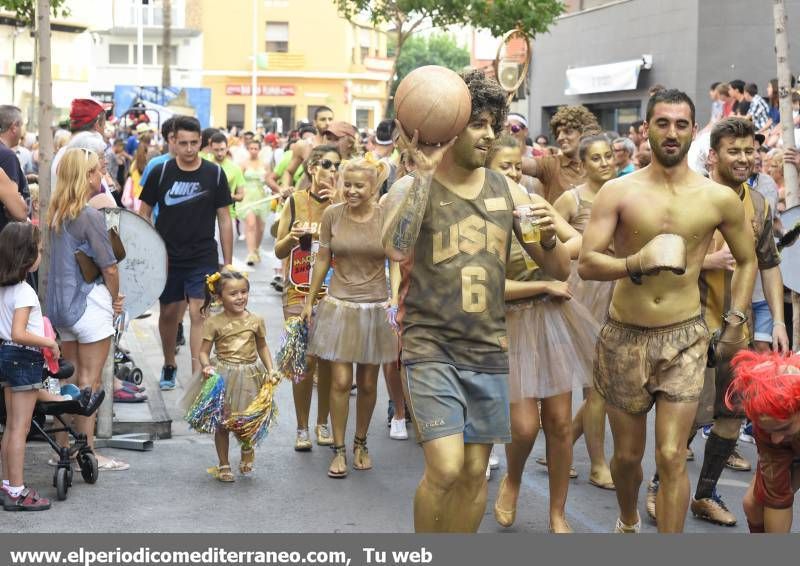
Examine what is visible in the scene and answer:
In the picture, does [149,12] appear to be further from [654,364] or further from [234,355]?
[654,364]

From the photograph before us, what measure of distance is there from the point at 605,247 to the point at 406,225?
1229 mm

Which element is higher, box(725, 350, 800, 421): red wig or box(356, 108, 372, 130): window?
box(356, 108, 372, 130): window

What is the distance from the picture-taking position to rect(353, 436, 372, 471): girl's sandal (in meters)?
8.81

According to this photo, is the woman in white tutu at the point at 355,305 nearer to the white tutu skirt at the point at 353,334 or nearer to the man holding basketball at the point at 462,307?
the white tutu skirt at the point at 353,334

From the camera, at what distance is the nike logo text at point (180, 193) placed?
1110cm

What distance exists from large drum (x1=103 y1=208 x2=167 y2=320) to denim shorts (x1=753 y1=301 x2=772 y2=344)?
164 inches

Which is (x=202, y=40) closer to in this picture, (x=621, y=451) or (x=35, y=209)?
(x=35, y=209)

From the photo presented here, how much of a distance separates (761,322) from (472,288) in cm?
465

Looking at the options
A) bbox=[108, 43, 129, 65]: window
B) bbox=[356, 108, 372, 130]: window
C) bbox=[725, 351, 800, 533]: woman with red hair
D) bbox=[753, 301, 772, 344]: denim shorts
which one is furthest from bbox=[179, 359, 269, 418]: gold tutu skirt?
bbox=[356, 108, 372, 130]: window

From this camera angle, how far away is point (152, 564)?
19.2ft

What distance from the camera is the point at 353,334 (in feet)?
28.8

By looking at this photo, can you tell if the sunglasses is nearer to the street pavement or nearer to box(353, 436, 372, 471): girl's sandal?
the street pavement

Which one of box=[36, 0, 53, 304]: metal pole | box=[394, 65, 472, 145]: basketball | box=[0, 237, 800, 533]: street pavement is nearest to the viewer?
box=[394, 65, 472, 145]: basketball

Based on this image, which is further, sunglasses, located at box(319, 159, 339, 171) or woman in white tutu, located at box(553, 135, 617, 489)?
sunglasses, located at box(319, 159, 339, 171)
